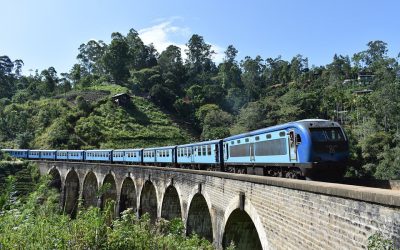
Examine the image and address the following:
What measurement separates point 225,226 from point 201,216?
17.4 feet

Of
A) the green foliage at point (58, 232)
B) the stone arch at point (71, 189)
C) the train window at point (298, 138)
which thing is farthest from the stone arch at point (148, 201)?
the green foliage at point (58, 232)

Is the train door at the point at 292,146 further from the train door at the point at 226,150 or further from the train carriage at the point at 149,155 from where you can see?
the train carriage at the point at 149,155

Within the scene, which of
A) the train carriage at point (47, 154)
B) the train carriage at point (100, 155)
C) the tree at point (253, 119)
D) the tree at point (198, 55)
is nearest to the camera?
the train carriage at point (100, 155)

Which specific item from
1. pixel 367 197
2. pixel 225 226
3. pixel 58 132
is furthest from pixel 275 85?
pixel 367 197

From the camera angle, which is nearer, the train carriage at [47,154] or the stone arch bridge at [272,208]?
the stone arch bridge at [272,208]

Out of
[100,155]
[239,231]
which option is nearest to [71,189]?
[100,155]

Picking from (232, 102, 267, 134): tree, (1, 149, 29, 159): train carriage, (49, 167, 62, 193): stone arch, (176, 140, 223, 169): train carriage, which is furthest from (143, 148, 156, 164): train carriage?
(232, 102, 267, 134): tree

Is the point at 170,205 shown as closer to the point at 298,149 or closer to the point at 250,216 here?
the point at 250,216

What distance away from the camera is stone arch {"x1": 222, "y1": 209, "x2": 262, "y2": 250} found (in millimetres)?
14551

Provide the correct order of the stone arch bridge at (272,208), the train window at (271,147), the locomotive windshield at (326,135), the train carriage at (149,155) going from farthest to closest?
the train carriage at (149,155), the train window at (271,147), the locomotive windshield at (326,135), the stone arch bridge at (272,208)

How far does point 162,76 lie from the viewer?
300 ft

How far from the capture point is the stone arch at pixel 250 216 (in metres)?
11.2

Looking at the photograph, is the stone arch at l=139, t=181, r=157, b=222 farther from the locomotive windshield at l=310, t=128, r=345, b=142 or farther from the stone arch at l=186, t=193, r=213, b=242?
the locomotive windshield at l=310, t=128, r=345, b=142

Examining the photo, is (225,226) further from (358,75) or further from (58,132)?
(358,75)
